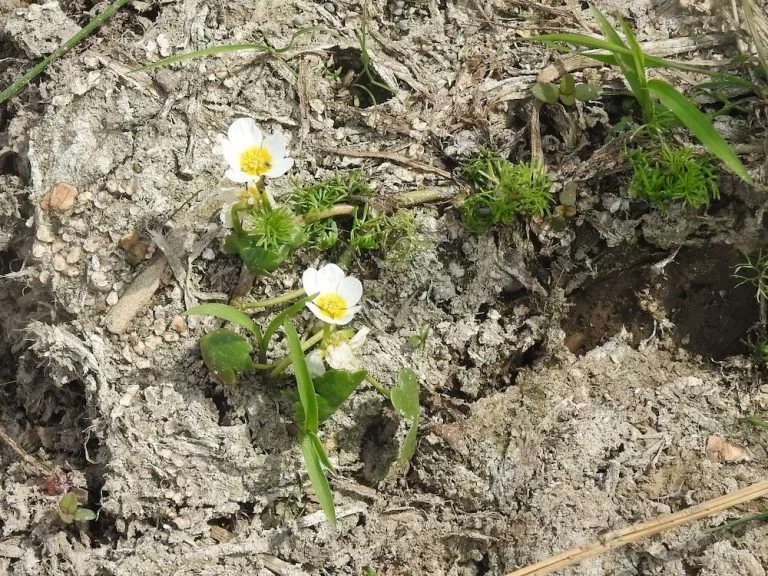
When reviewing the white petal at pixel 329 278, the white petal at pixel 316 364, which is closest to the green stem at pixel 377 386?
the white petal at pixel 316 364

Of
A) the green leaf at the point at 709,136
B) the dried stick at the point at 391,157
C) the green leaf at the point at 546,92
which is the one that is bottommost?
the green leaf at the point at 709,136

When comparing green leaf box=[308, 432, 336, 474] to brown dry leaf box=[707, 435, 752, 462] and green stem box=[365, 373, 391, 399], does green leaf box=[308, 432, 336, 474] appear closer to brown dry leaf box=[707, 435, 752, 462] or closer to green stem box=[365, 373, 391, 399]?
green stem box=[365, 373, 391, 399]

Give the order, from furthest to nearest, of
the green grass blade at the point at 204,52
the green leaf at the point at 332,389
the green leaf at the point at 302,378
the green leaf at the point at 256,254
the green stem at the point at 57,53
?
the green stem at the point at 57,53, the green grass blade at the point at 204,52, the green leaf at the point at 256,254, the green leaf at the point at 332,389, the green leaf at the point at 302,378

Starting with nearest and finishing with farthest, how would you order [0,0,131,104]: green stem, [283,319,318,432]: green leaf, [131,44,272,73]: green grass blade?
[283,319,318,432]: green leaf → [131,44,272,73]: green grass blade → [0,0,131,104]: green stem

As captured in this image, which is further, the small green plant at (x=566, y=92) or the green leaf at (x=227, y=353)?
the small green plant at (x=566, y=92)

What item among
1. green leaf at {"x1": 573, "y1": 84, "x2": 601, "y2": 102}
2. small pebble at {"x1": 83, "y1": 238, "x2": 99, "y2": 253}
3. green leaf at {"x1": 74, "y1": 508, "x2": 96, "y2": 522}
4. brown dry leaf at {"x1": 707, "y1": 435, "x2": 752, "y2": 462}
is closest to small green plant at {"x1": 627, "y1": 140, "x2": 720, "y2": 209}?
green leaf at {"x1": 573, "y1": 84, "x2": 601, "y2": 102}

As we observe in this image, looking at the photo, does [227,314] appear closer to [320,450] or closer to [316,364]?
[316,364]

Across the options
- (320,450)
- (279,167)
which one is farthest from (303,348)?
(279,167)

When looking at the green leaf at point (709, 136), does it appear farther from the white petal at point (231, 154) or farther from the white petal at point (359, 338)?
the white petal at point (231, 154)
